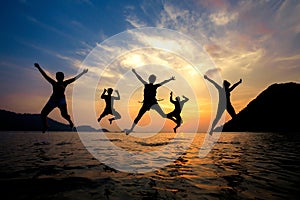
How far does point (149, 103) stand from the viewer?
14.0 metres

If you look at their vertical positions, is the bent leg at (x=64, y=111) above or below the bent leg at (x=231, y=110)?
below

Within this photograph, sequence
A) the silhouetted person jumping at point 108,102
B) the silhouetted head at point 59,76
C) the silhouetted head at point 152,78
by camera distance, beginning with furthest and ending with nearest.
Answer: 1. the silhouetted person jumping at point 108,102
2. the silhouetted head at point 152,78
3. the silhouetted head at point 59,76

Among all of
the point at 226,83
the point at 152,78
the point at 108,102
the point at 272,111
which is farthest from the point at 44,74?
the point at 272,111

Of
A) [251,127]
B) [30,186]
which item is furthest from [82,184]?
[251,127]

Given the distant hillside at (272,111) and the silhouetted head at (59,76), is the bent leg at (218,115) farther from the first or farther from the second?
the distant hillside at (272,111)

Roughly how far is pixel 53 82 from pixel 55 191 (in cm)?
900

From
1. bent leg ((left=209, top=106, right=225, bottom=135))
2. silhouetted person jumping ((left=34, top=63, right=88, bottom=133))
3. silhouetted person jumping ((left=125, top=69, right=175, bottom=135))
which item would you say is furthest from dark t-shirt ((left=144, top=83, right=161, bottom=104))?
bent leg ((left=209, top=106, right=225, bottom=135))

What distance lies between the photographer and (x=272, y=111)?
12575cm

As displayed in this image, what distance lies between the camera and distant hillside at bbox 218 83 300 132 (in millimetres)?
111050

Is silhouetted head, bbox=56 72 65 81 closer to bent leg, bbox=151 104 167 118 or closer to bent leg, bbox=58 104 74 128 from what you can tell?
bent leg, bbox=58 104 74 128

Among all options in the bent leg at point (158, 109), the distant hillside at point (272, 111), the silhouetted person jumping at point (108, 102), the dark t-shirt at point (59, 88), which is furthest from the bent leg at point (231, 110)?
the distant hillside at point (272, 111)

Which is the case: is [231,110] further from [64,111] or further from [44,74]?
[44,74]

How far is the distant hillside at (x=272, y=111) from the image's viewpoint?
4372 inches

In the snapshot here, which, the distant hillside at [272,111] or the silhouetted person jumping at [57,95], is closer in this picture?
the silhouetted person jumping at [57,95]
